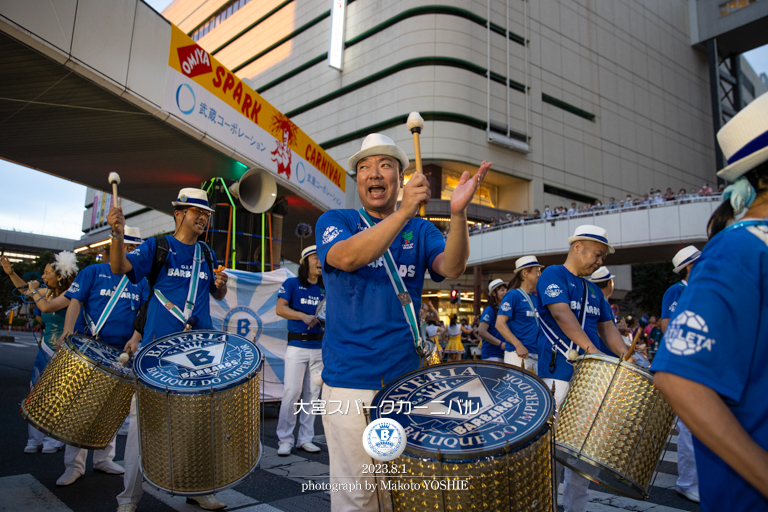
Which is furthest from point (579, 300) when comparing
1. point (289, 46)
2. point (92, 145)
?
point (289, 46)

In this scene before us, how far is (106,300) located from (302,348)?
224cm

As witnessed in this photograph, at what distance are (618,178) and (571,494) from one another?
151 feet

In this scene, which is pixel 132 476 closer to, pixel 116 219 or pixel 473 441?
pixel 116 219

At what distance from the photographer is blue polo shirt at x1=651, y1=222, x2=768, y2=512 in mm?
1146

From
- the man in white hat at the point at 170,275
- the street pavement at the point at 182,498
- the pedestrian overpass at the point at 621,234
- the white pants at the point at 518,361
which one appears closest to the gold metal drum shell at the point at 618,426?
the street pavement at the point at 182,498

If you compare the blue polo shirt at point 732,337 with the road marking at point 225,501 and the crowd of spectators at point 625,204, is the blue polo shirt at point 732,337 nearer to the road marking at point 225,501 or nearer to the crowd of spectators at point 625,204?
the road marking at point 225,501

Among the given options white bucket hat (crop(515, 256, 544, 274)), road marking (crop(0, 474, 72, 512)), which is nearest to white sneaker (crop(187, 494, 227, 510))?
road marking (crop(0, 474, 72, 512))

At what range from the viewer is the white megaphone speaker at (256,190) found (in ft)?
28.6

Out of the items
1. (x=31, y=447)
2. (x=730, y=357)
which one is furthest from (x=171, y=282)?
(x=730, y=357)

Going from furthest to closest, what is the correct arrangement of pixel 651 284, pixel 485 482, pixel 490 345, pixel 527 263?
pixel 651 284
pixel 490 345
pixel 527 263
pixel 485 482

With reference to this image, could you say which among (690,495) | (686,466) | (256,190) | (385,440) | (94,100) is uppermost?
(94,100)

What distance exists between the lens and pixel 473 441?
1575 millimetres

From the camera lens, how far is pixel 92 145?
8.98 m

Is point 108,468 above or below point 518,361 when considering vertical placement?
below
